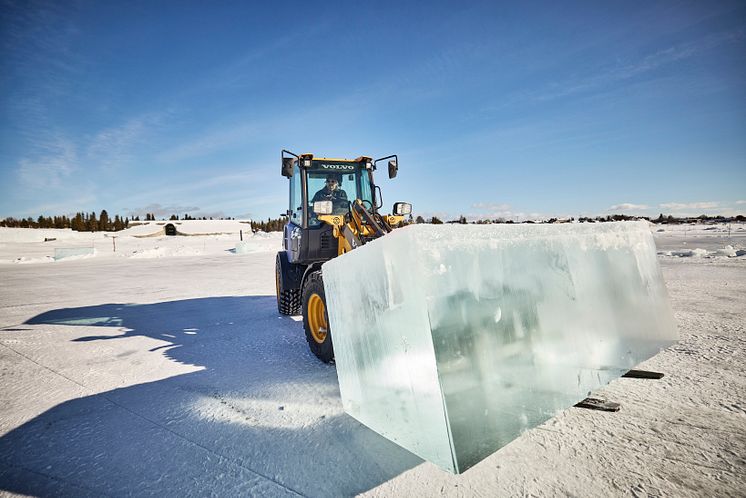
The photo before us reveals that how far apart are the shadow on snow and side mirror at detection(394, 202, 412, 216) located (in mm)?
2420

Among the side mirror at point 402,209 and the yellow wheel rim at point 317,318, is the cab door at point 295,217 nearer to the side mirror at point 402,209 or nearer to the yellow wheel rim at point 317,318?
the yellow wheel rim at point 317,318

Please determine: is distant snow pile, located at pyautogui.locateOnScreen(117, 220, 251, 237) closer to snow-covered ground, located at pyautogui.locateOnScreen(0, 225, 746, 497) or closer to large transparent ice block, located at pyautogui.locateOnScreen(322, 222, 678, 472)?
snow-covered ground, located at pyautogui.locateOnScreen(0, 225, 746, 497)

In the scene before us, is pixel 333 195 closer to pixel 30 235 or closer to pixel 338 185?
pixel 338 185

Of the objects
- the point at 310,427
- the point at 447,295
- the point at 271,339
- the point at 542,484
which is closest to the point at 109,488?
the point at 310,427

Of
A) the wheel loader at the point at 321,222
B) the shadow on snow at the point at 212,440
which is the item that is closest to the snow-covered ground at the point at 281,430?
the shadow on snow at the point at 212,440

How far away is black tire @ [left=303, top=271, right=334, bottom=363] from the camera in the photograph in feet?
11.7

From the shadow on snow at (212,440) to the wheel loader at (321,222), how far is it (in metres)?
0.63

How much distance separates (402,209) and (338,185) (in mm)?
1241

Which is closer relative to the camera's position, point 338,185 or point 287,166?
point 287,166

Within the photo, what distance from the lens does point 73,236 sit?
148 ft

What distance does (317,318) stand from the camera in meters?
3.84

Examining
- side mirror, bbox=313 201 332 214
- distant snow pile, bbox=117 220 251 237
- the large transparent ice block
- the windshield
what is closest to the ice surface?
the windshield

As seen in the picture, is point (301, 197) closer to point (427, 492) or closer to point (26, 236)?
point (427, 492)

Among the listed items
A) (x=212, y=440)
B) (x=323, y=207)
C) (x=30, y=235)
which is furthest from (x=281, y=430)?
(x=30, y=235)
